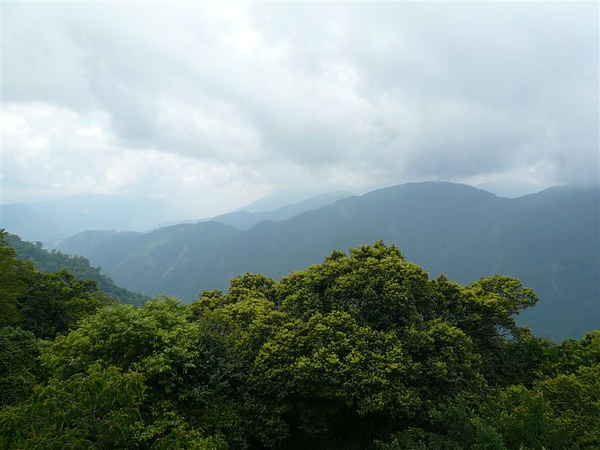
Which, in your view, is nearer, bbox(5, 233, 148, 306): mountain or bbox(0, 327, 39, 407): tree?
bbox(0, 327, 39, 407): tree

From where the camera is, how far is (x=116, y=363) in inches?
472

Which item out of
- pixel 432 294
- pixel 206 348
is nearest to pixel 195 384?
pixel 206 348

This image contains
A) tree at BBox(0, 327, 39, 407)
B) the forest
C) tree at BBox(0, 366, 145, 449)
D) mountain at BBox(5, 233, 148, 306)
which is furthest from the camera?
mountain at BBox(5, 233, 148, 306)

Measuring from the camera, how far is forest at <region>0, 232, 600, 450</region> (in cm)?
983

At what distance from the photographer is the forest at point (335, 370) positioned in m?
9.83

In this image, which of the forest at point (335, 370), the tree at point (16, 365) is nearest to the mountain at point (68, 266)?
the tree at point (16, 365)

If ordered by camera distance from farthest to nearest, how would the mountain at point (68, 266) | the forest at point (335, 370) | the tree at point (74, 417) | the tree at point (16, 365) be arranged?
the mountain at point (68, 266) < the tree at point (16, 365) < the forest at point (335, 370) < the tree at point (74, 417)

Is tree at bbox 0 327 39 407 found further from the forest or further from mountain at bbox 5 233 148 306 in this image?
mountain at bbox 5 233 148 306

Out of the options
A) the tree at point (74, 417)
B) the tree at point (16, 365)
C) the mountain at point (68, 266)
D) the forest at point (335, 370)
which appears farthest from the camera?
the mountain at point (68, 266)

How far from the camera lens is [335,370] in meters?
12.8

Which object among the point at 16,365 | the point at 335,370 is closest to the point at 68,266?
the point at 16,365

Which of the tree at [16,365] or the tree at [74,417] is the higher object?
the tree at [74,417]

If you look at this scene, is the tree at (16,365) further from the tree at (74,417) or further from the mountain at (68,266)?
the mountain at (68,266)

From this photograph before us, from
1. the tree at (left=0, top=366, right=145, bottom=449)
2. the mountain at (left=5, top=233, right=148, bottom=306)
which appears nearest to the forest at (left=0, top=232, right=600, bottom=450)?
the tree at (left=0, top=366, right=145, bottom=449)
